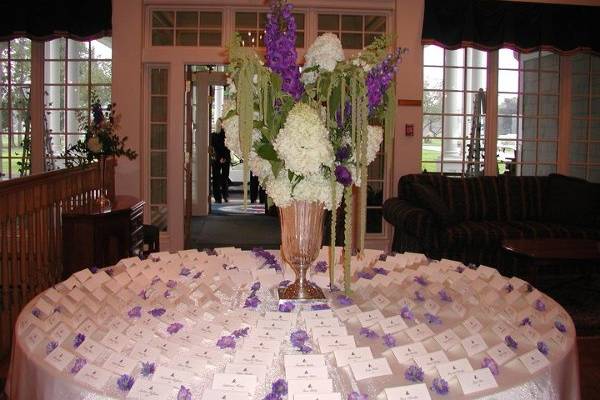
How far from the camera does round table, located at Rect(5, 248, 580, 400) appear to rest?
1.14 m

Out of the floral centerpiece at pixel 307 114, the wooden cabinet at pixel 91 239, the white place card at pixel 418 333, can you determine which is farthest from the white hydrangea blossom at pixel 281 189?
the wooden cabinet at pixel 91 239

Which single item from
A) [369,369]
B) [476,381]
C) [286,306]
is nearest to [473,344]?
[476,381]

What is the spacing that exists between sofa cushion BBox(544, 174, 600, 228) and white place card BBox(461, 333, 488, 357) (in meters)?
4.80

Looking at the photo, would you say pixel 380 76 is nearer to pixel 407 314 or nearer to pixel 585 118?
pixel 407 314

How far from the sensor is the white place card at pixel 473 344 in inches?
50.7

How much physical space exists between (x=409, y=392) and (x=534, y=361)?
0.32 metres

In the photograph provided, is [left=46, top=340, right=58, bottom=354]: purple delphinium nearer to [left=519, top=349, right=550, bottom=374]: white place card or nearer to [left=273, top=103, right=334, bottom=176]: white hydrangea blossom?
[left=273, top=103, right=334, bottom=176]: white hydrangea blossom

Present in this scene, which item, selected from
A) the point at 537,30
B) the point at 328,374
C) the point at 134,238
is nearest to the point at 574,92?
the point at 537,30

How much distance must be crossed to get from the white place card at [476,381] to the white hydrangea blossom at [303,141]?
0.60m

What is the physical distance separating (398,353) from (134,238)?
3.39 m

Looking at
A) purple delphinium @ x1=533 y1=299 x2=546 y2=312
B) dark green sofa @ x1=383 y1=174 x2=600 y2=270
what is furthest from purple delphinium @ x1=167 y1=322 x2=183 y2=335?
dark green sofa @ x1=383 y1=174 x2=600 y2=270

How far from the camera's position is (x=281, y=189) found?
5.18 feet

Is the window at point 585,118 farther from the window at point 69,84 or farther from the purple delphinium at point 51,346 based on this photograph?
the purple delphinium at point 51,346

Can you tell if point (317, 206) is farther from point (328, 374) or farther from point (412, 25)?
point (412, 25)
